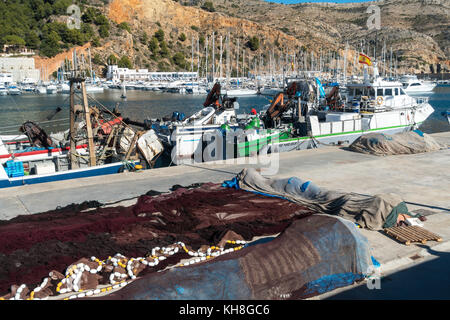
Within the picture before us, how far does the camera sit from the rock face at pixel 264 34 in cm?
12256

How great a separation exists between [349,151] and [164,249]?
11.8 metres

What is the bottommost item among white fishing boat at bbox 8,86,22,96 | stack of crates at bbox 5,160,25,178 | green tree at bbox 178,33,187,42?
stack of crates at bbox 5,160,25,178

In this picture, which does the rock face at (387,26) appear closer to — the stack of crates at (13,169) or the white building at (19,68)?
the white building at (19,68)

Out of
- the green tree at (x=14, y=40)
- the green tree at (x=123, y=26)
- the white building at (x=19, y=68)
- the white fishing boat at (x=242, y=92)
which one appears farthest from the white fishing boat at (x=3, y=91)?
the white fishing boat at (x=242, y=92)

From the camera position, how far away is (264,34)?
14050 centimetres

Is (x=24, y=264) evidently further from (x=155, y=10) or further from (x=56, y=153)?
(x=155, y=10)

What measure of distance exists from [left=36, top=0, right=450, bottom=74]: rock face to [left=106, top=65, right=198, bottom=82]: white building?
22.1ft

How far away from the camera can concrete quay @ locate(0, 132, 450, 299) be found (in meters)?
7.22

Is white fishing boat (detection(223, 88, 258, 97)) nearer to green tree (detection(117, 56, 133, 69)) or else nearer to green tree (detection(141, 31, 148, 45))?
green tree (detection(117, 56, 133, 69))

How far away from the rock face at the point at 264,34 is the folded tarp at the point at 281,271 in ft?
340

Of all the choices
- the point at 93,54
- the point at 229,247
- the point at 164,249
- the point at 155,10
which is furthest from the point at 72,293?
the point at 155,10


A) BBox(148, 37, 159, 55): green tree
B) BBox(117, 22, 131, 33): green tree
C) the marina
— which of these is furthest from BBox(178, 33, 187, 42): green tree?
the marina

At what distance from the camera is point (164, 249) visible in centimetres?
653

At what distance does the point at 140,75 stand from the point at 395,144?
334 feet
